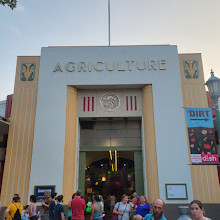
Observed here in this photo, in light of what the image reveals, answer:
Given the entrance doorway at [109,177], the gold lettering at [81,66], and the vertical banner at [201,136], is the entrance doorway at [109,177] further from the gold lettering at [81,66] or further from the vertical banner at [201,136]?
the gold lettering at [81,66]

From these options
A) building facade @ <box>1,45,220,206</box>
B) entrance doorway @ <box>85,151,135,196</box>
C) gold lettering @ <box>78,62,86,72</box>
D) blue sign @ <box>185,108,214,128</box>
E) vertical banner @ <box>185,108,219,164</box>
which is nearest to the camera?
building facade @ <box>1,45,220,206</box>

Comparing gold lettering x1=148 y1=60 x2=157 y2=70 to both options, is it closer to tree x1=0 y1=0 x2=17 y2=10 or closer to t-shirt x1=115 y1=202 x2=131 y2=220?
tree x1=0 y1=0 x2=17 y2=10

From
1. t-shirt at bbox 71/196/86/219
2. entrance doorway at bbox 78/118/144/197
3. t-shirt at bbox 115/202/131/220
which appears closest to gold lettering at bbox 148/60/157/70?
entrance doorway at bbox 78/118/144/197

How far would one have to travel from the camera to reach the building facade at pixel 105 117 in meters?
11.0

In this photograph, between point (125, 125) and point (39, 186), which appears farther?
point (125, 125)

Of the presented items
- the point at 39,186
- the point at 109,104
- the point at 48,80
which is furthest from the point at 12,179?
the point at 109,104

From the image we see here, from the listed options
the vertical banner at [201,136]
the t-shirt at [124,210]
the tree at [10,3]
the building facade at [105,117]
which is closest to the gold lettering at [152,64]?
the building facade at [105,117]

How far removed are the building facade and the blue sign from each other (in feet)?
1.03

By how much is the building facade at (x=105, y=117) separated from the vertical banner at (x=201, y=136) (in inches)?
11.2

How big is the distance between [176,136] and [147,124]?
1.53 m

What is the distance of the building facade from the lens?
11.0 metres

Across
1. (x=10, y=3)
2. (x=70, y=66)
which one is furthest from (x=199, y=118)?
(x=10, y=3)

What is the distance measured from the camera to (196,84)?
40.6 ft

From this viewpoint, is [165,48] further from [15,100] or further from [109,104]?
[15,100]
